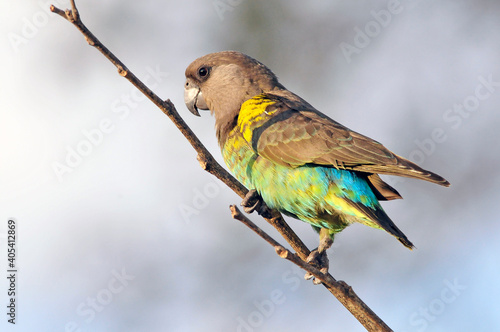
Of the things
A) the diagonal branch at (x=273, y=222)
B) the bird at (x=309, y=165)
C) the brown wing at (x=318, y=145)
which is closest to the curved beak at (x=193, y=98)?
the bird at (x=309, y=165)

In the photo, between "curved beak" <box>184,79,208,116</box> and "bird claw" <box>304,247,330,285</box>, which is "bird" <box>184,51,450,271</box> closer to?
"bird claw" <box>304,247,330,285</box>

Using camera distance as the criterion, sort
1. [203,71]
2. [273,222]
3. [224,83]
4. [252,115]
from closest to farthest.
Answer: [273,222] → [252,115] → [224,83] → [203,71]

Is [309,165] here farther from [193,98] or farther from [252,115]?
[193,98]

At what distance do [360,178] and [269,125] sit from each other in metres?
1.00

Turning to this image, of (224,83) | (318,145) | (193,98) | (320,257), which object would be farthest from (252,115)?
(320,257)

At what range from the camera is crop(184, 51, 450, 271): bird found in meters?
4.96

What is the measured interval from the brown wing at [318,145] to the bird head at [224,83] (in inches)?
27.3

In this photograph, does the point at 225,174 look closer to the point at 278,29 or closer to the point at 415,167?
the point at 415,167

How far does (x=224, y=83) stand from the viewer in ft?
20.8

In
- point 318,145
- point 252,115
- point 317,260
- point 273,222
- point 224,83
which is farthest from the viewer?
point 224,83

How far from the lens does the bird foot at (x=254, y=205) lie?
5.18m

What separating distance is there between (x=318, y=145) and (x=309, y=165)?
0.68ft

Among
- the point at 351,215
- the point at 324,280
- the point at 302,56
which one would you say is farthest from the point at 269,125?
the point at 302,56

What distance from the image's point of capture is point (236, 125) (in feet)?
18.9
